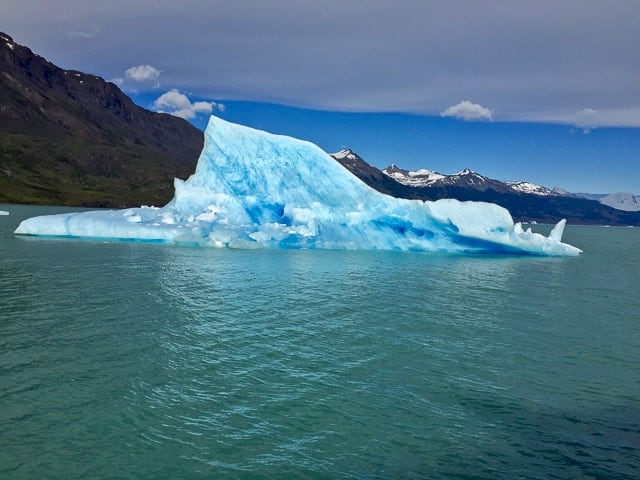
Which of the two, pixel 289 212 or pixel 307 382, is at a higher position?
pixel 289 212

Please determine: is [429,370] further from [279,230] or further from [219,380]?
[279,230]

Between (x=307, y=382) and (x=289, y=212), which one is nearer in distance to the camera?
(x=307, y=382)

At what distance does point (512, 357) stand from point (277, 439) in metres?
10.6

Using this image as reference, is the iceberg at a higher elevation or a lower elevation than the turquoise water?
higher

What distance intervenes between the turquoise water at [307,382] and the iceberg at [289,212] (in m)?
21.5

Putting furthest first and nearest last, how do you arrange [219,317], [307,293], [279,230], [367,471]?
[279,230]
[307,293]
[219,317]
[367,471]

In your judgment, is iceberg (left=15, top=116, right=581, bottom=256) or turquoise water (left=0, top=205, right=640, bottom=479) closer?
turquoise water (left=0, top=205, right=640, bottom=479)

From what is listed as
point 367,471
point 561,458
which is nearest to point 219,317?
point 367,471

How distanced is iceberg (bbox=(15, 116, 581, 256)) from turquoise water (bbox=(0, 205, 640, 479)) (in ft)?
70.7

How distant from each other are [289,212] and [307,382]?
38.7m

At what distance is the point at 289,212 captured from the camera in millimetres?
52375

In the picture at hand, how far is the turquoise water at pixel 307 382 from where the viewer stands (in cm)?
1037

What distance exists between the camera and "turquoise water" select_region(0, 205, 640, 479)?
10367mm

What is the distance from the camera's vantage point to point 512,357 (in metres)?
18.0
